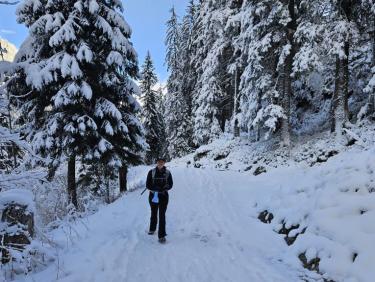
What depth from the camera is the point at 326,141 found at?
16.1 meters

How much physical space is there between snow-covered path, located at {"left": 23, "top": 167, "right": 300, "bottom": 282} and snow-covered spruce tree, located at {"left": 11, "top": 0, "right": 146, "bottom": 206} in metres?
3.09

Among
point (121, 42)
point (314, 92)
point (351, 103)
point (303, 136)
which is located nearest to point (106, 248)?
point (121, 42)

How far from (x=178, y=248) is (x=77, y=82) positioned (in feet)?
28.4

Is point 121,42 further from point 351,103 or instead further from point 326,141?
point 351,103

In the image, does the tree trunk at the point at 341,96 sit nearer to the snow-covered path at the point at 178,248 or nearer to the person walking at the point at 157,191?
the snow-covered path at the point at 178,248

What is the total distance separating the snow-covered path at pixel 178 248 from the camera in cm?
635

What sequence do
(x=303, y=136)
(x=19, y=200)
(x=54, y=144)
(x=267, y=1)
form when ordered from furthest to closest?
(x=303, y=136)
(x=267, y=1)
(x=54, y=144)
(x=19, y=200)

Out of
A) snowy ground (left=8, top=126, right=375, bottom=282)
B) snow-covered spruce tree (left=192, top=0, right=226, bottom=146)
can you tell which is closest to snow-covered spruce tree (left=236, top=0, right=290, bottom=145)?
snowy ground (left=8, top=126, right=375, bottom=282)

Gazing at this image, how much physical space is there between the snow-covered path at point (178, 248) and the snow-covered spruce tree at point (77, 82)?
121 inches

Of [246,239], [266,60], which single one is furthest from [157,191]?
[266,60]

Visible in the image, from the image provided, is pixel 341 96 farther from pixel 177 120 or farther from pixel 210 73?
pixel 177 120

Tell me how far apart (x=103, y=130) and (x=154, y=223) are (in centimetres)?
695

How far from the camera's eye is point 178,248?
8.08 m

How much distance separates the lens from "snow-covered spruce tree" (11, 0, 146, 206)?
13773mm
